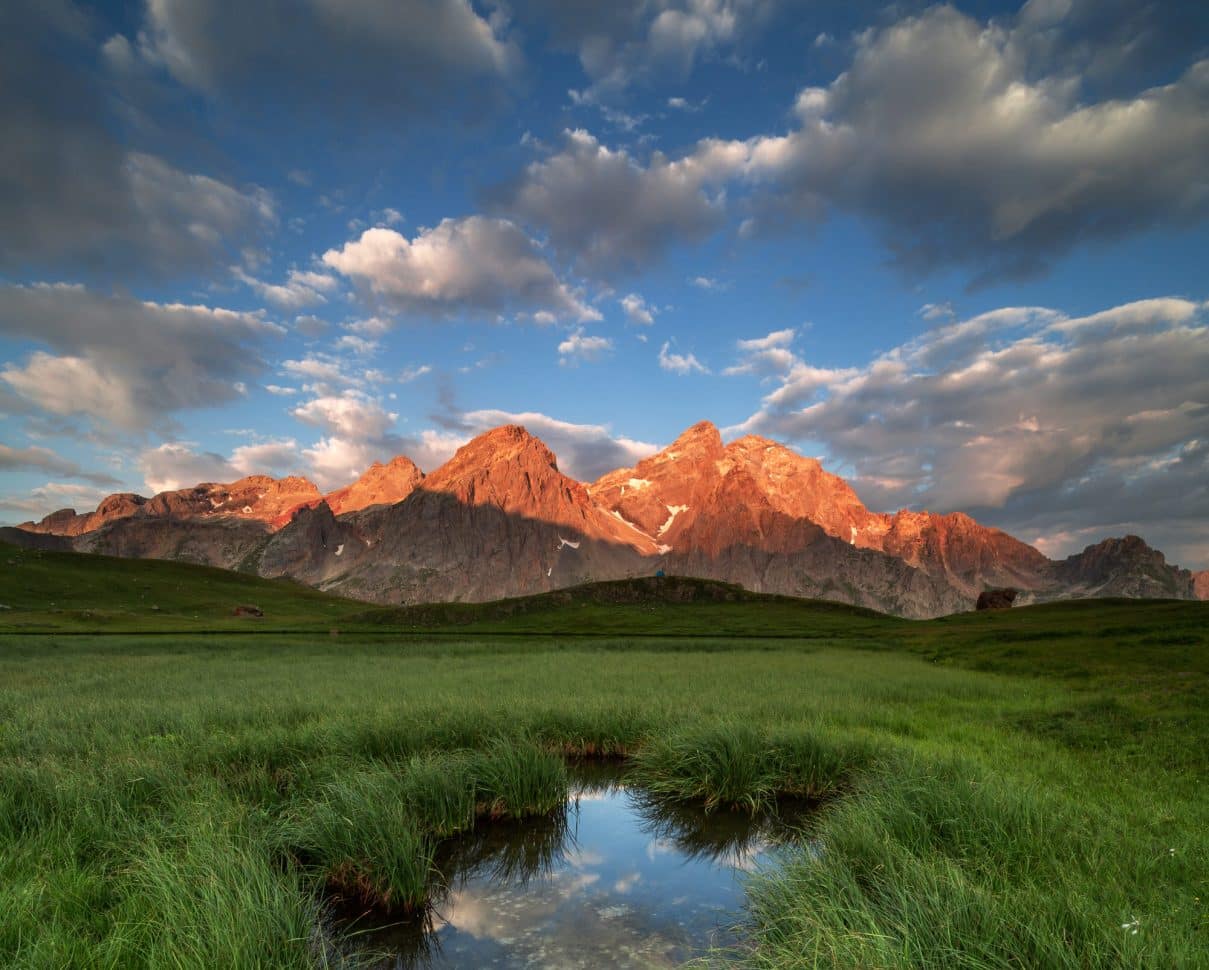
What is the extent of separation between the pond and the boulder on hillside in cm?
9811

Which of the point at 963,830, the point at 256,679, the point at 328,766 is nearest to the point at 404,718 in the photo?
the point at 328,766

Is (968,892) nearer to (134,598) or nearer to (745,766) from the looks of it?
(745,766)

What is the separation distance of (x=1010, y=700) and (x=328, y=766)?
2042 cm

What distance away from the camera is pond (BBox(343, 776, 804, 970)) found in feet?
23.0

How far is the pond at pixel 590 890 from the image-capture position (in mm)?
7008

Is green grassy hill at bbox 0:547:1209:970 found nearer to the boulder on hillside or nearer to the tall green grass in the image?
the tall green grass

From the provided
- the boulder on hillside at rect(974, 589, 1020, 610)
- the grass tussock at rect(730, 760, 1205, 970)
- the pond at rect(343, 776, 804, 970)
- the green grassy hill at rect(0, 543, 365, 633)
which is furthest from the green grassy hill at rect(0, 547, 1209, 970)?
the boulder on hillside at rect(974, 589, 1020, 610)

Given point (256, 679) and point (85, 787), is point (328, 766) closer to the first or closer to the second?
point (85, 787)

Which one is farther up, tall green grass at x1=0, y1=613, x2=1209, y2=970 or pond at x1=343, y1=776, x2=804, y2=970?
tall green grass at x1=0, y1=613, x2=1209, y2=970

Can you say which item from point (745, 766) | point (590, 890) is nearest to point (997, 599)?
point (745, 766)

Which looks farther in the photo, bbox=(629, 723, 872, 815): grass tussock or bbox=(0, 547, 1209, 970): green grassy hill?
bbox=(629, 723, 872, 815): grass tussock

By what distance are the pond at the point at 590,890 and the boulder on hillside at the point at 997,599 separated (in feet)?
322

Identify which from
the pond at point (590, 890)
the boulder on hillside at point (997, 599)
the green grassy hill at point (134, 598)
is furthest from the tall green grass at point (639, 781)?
the boulder on hillside at point (997, 599)

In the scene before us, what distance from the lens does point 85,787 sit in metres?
9.40
